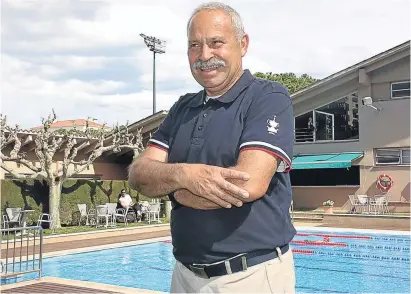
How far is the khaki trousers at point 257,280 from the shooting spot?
2273mm

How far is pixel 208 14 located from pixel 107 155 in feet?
79.6

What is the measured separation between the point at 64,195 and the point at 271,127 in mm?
17331

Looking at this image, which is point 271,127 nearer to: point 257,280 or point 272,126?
point 272,126

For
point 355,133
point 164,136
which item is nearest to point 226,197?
point 164,136

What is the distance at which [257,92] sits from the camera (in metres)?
2.32

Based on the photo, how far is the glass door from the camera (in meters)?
25.9

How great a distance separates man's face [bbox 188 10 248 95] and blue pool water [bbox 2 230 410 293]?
8.59m

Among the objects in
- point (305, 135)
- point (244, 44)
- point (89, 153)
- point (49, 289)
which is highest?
point (305, 135)

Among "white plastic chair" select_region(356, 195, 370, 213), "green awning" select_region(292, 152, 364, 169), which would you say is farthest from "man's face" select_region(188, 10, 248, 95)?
"green awning" select_region(292, 152, 364, 169)

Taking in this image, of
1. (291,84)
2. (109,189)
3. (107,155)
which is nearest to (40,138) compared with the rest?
(109,189)

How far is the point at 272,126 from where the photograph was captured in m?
2.18

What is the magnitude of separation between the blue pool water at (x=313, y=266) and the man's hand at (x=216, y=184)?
8.67 meters

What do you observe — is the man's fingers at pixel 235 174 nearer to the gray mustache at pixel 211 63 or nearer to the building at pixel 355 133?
the gray mustache at pixel 211 63

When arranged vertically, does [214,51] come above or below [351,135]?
below
